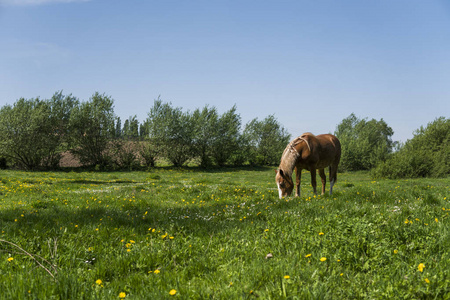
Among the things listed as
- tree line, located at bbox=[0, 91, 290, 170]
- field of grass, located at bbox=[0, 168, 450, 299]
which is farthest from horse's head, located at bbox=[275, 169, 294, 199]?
tree line, located at bbox=[0, 91, 290, 170]

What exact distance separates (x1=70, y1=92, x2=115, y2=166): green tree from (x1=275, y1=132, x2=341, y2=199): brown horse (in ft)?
127

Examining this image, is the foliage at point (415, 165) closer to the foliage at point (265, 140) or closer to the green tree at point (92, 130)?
the foliage at point (265, 140)

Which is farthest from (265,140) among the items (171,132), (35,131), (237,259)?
(237,259)

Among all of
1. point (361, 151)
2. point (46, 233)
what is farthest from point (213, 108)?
point (46, 233)

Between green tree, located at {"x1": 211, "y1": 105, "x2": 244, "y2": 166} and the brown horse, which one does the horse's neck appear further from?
green tree, located at {"x1": 211, "y1": 105, "x2": 244, "y2": 166}

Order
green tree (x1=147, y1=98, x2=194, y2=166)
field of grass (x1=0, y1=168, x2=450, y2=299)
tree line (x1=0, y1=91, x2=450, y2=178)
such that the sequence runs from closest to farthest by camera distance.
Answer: field of grass (x1=0, y1=168, x2=450, y2=299) → tree line (x1=0, y1=91, x2=450, y2=178) → green tree (x1=147, y1=98, x2=194, y2=166)

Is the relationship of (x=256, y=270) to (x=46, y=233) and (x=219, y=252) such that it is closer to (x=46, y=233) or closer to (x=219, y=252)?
(x=219, y=252)

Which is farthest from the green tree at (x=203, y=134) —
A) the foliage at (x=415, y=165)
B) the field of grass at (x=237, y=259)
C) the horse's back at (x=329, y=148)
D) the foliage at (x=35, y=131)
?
the field of grass at (x=237, y=259)

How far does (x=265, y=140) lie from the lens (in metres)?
60.1

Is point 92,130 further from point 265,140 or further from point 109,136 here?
point 265,140

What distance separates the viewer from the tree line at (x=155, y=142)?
38.3 meters

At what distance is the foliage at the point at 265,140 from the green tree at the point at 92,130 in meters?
25.9

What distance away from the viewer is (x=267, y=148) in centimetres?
→ 5866

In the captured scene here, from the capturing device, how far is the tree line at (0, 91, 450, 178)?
1508 inches
